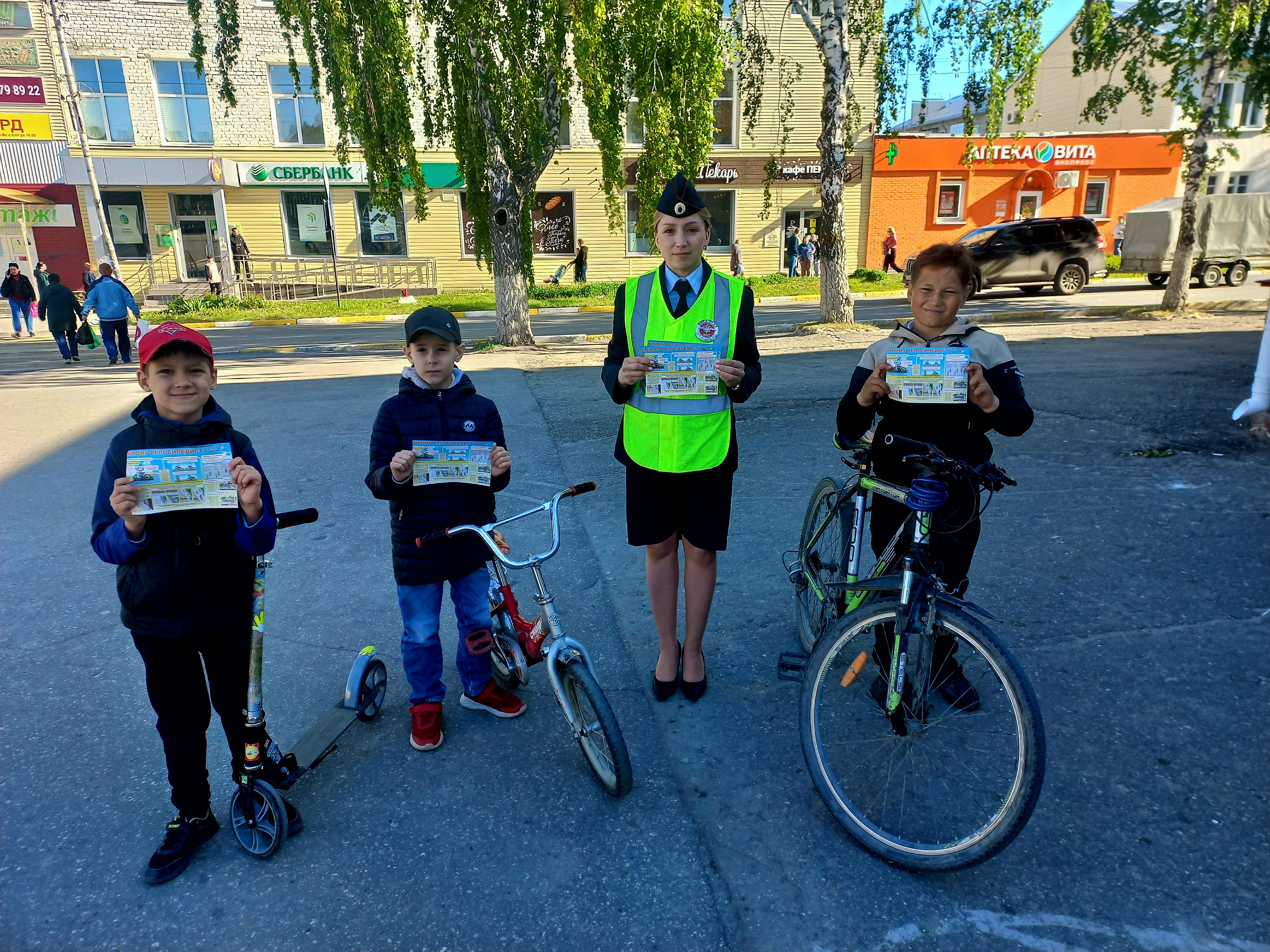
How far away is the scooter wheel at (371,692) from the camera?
3.38 m

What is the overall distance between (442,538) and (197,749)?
1080mm

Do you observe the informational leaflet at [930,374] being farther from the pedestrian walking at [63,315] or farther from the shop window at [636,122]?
the pedestrian walking at [63,315]

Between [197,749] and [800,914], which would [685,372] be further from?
[197,749]

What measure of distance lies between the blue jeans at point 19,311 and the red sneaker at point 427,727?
21946 millimetres

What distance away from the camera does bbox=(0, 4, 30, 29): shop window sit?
2544cm

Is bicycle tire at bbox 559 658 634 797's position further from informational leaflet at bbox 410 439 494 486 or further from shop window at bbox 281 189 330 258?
shop window at bbox 281 189 330 258

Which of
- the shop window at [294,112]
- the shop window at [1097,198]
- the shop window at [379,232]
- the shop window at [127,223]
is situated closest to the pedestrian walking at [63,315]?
the shop window at [379,232]

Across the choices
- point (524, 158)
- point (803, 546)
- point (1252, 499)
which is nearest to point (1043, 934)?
point (803, 546)

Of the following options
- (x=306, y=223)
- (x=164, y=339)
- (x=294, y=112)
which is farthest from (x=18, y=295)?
(x=164, y=339)

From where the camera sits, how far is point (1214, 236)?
69.4ft

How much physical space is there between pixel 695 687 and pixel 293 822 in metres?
1.67

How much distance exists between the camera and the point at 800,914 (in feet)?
7.75

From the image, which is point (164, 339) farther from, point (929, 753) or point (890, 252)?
point (890, 252)

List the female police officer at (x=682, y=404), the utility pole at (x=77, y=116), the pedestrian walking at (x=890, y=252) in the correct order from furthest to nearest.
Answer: the pedestrian walking at (x=890, y=252) < the utility pole at (x=77, y=116) < the female police officer at (x=682, y=404)
